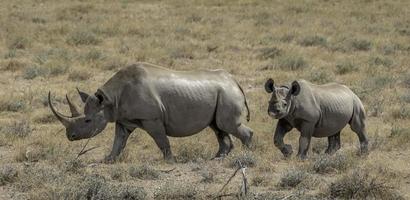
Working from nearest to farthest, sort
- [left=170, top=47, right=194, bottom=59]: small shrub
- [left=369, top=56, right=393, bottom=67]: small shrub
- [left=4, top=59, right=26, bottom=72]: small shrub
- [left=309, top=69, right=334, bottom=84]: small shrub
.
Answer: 1. [left=309, top=69, right=334, bottom=84]: small shrub
2. [left=4, top=59, right=26, bottom=72]: small shrub
3. [left=369, top=56, right=393, bottom=67]: small shrub
4. [left=170, top=47, right=194, bottom=59]: small shrub

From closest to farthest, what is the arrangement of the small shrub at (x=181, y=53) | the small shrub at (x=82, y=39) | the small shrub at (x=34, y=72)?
the small shrub at (x=34, y=72)
the small shrub at (x=181, y=53)
the small shrub at (x=82, y=39)

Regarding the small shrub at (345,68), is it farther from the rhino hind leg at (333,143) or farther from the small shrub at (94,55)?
the rhino hind leg at (333,143)

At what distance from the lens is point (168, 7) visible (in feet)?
103

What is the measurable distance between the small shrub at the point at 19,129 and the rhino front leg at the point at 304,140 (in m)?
4.20

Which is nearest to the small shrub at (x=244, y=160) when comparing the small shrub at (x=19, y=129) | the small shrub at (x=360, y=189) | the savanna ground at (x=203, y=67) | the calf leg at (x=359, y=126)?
the savanna ground at (x=203, y=67)

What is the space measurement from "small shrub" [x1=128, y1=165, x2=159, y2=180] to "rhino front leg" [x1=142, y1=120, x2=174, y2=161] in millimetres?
985

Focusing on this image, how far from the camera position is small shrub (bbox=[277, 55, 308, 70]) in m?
18.9

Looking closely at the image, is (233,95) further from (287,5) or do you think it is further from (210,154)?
(287,5)

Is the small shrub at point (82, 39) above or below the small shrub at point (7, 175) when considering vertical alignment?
below

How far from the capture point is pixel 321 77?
17547 mm

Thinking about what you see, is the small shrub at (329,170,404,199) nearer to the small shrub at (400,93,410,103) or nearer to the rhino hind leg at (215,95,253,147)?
the rhino hind leg at (215,95,253,147)

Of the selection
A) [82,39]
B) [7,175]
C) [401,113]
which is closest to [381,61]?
[401,113]

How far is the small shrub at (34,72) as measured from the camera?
16906mm

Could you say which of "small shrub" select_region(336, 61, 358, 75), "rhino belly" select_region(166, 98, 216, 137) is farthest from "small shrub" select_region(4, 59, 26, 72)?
"rhino belly" select_region(166, 98, 216, 137)
